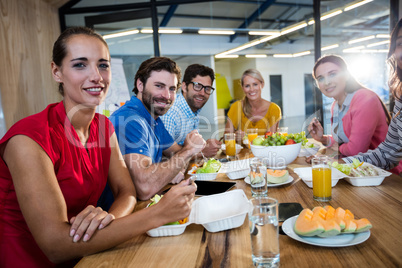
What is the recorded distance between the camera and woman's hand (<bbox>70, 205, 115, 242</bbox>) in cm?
86

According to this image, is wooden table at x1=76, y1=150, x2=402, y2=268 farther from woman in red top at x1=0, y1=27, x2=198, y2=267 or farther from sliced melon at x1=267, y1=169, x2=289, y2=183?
sliced melon at x1=267, y1=169, x2=289, y2=183

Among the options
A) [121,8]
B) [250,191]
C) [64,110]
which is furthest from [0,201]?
[121,8]

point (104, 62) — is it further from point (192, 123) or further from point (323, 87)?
point (323, 87)

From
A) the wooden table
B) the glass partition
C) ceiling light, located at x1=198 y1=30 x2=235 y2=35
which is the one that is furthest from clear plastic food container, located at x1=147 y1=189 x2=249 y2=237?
ceiling light, located at x1=198 y1=30 x2=235 y2=35

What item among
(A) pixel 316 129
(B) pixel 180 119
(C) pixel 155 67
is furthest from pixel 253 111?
(C) pixel 155 67

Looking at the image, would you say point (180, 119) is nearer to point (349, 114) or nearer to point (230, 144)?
point (230, 144)

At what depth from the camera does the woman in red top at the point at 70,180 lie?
0.88m

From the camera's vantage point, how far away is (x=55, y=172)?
1.07 m

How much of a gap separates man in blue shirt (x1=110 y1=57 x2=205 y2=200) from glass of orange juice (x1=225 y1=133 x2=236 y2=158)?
43 cm

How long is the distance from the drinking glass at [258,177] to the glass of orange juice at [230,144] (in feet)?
3.16

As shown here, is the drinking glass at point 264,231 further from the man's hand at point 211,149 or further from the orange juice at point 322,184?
the man's hand at point 211,149

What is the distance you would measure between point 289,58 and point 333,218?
5315mm

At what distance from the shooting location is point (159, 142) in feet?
6.79

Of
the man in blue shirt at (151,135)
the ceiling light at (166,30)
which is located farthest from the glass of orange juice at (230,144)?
the ceiling light at (166,30)
